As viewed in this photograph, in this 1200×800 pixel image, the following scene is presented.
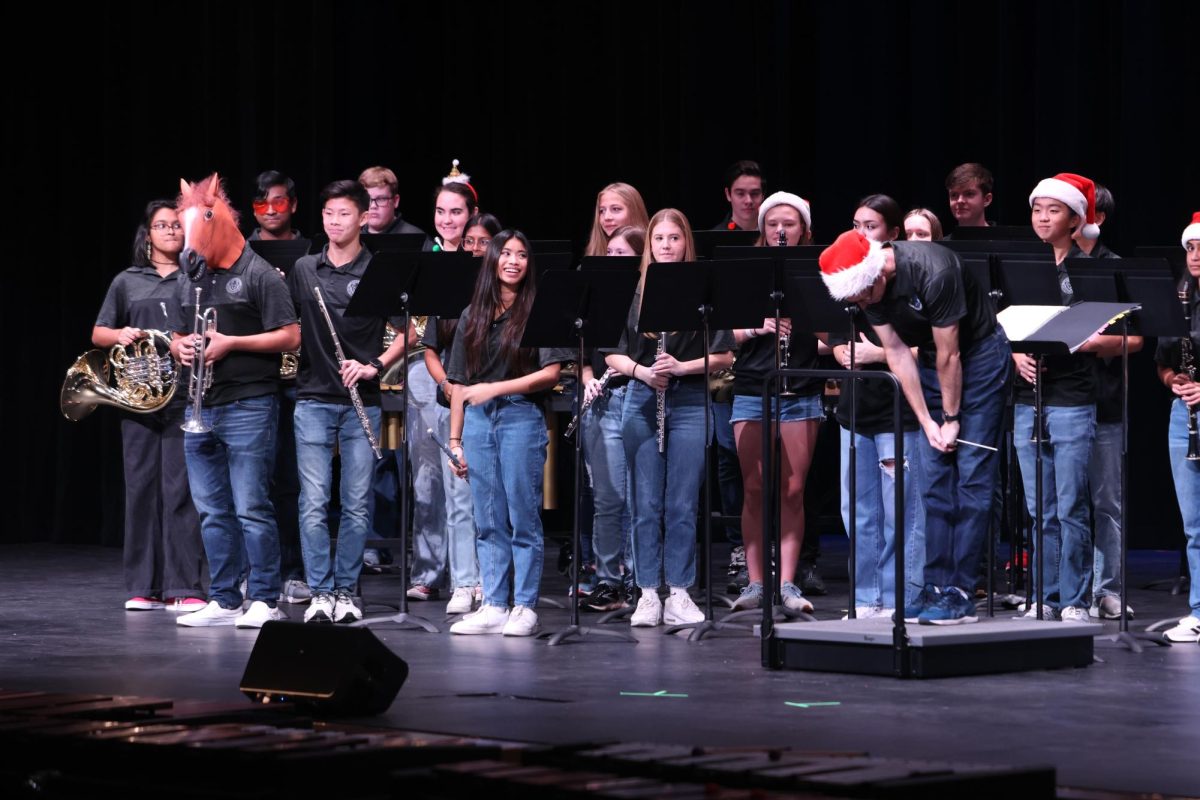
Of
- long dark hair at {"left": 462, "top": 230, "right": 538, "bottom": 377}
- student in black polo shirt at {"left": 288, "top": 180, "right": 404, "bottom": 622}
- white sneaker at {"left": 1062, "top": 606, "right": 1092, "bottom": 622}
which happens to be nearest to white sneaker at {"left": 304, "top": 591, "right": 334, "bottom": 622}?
student in black polo shirt at {"left": 288, "top": 180, "right": 404, "bottom": 622}

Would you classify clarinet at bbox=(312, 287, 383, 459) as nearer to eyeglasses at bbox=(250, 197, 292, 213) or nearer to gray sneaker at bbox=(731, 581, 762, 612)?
eyeglasses at bbox=(250, 197, 292, 213)

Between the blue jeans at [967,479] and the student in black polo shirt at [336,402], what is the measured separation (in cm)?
242

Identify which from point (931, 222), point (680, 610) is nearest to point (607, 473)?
point (680, 610)

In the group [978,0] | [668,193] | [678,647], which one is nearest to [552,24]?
[668,193]

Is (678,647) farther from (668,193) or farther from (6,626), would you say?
(668,193)

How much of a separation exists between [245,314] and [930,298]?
2.85 meters

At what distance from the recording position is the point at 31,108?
11414mm

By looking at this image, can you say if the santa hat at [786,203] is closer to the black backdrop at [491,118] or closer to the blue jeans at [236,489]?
the blue jeans at [236,489]

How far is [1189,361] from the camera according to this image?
7305 millimetres

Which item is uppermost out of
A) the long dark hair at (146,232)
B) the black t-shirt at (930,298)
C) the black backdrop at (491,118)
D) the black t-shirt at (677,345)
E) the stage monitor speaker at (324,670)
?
the black backdrop at (491,118)

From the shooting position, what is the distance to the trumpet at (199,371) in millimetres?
7465

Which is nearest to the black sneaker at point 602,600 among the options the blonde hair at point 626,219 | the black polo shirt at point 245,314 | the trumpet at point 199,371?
the blonde hair at point 626,219

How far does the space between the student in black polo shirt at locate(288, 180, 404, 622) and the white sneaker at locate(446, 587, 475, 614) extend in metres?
0.44

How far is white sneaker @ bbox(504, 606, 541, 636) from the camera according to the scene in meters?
7.20
